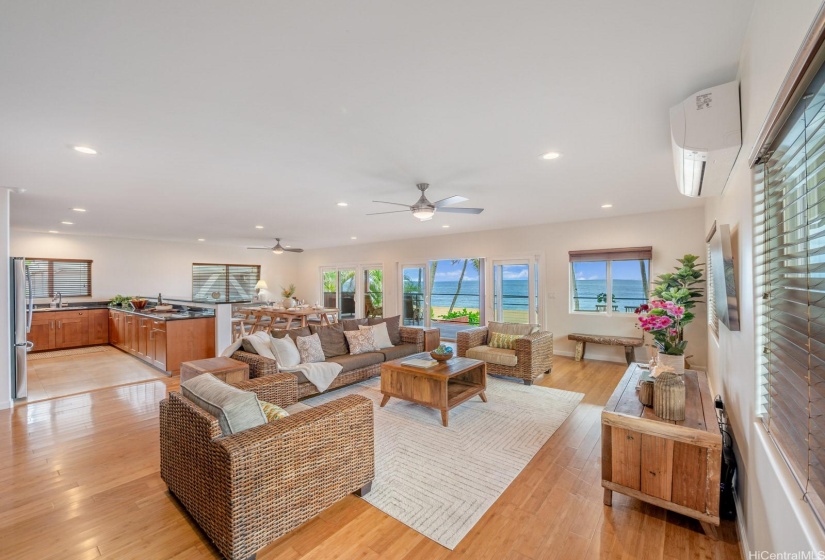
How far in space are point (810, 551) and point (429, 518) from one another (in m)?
1.66

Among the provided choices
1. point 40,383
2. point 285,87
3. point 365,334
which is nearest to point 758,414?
point 285,87

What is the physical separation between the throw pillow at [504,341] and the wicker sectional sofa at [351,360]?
1.11 m

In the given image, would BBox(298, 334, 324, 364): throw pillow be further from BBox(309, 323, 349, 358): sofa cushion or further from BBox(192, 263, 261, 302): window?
BBox(192, 263, 261, 302): window

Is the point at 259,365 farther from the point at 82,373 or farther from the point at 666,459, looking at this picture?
the point at 82,373

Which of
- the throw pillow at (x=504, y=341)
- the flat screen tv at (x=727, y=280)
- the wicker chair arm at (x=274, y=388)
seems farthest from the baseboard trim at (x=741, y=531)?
the wicker chair arm at (x=274, y=388)

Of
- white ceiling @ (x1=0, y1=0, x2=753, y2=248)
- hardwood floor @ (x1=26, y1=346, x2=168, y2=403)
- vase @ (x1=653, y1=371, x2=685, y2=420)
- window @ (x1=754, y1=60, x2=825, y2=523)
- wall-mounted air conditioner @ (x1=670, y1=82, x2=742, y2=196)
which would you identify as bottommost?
hardwood floor @ (x1=26, y1=346, x2=168, y2=403)

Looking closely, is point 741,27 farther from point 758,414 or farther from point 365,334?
point 365,334

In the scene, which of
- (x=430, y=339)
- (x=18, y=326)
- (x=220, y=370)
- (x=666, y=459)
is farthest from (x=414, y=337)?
(x=18, y=326)

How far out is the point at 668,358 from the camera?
2.82 metres

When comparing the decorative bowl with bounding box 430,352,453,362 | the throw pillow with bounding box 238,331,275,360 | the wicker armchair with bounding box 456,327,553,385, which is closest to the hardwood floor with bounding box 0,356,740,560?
the throw pillow with bounding box 238,331,275,360

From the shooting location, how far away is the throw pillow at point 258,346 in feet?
12.8

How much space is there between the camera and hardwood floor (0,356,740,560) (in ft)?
6.07

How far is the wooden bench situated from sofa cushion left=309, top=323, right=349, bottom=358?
13.0ft

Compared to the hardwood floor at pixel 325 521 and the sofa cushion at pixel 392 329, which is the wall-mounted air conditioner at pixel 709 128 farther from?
the sofa cushion at pixel 392 329
